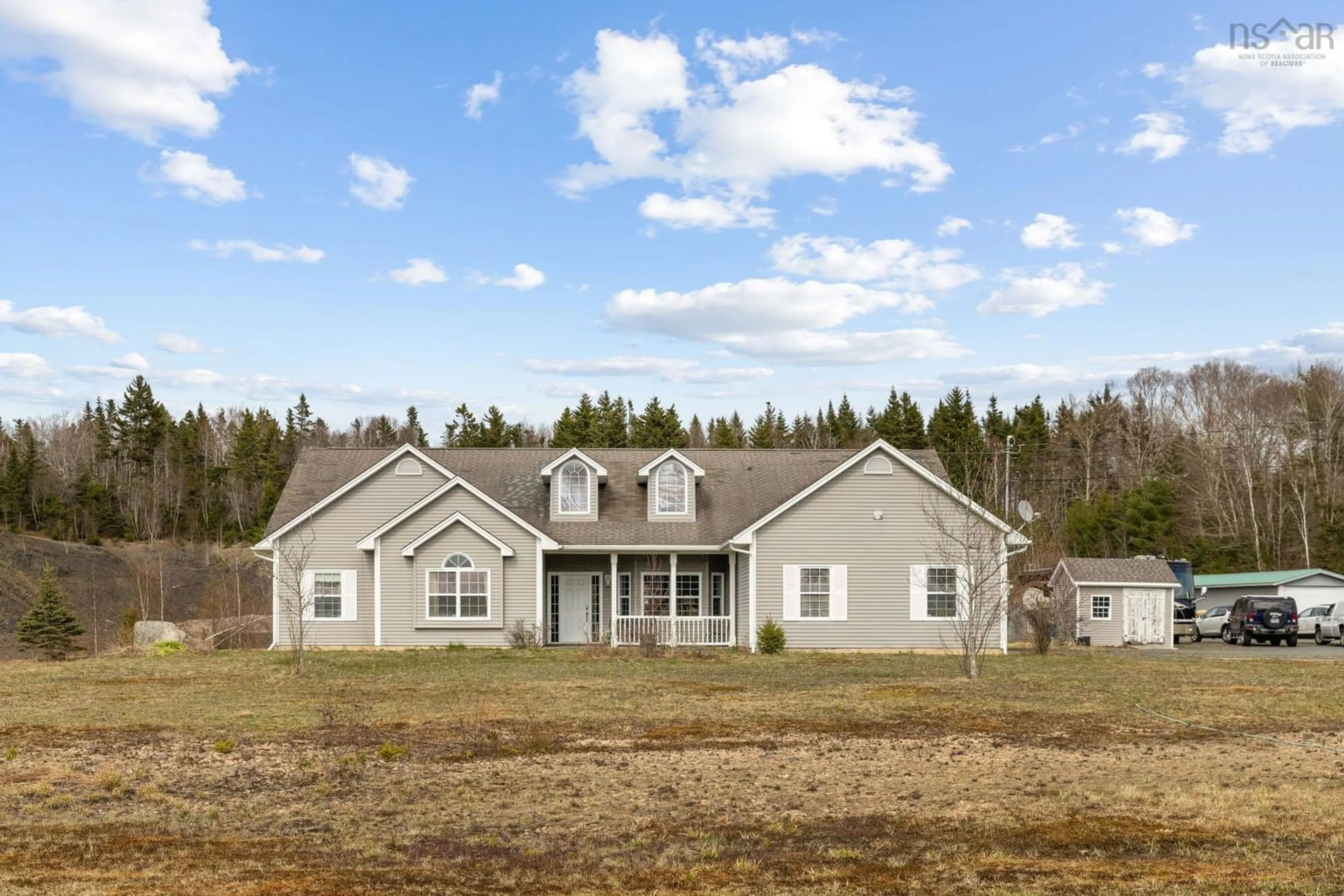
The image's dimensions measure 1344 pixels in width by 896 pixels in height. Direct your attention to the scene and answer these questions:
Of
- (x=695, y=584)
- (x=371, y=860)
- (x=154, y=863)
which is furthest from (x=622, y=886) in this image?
(x=695, y=584)

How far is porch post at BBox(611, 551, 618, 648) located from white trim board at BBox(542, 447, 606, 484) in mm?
2214

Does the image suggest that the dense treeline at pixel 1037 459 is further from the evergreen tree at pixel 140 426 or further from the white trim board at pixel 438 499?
the white trim board at pixel 438 499

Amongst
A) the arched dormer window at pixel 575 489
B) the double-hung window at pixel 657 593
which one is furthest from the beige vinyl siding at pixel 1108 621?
the arched dormer window at pixel 575 489

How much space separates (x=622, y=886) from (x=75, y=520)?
268 feet

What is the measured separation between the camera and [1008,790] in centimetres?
1057

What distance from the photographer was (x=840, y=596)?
29016mm

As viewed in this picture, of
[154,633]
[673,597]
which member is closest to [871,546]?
[673,597]

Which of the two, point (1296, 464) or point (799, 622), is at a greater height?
point (1296, 464)

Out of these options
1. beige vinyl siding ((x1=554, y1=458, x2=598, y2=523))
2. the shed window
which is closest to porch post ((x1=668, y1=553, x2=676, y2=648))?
beige vinyl siding ((x1=554, y1=458, x2=598, y2=523))

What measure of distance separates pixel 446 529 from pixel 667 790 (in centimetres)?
1899

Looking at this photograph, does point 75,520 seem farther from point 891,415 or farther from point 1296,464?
point 1296,464

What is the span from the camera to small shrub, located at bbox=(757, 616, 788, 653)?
1099 inches

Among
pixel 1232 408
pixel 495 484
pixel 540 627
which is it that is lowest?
pixel 540 627

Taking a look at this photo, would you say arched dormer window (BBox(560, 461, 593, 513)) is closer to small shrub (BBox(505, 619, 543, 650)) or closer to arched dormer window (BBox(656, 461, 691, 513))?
arched dormer window (BBox(656, 461, 691, 513))
